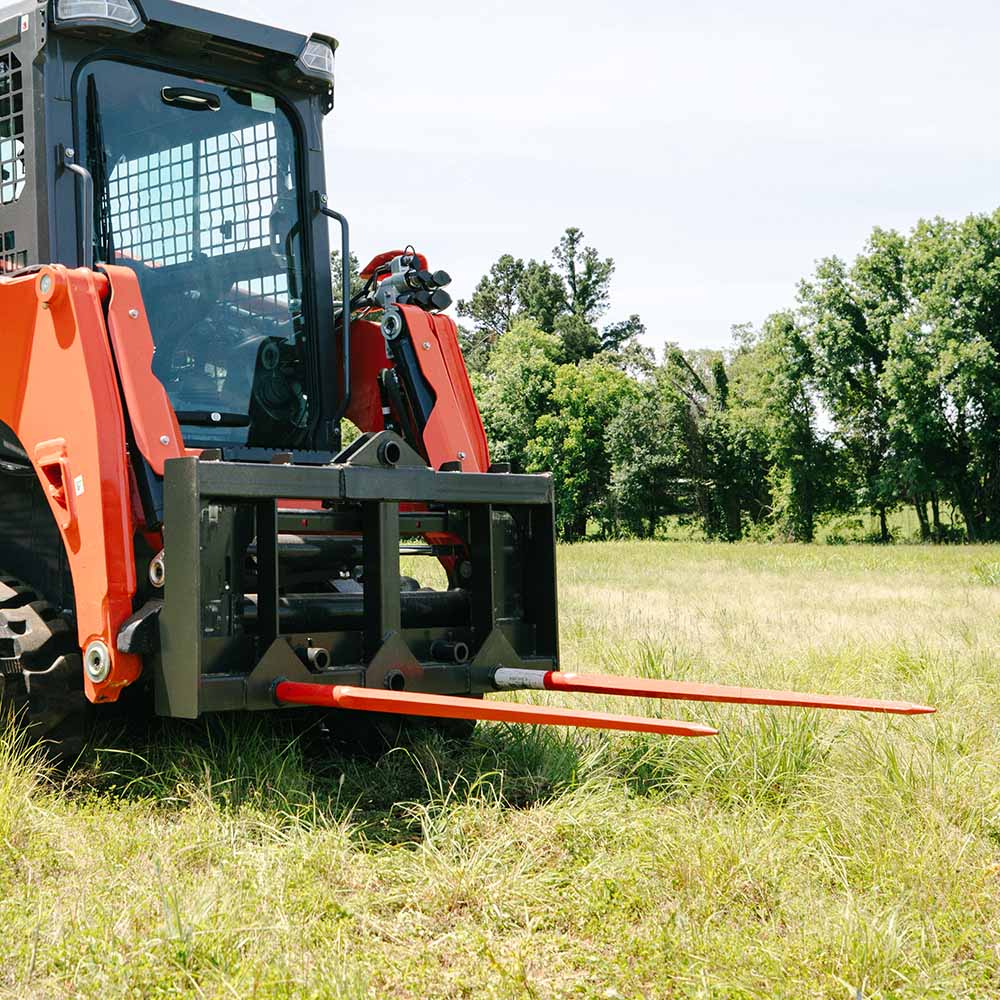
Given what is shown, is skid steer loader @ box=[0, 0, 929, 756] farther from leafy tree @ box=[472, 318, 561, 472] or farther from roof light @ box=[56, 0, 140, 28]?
leafy tree @ box=[472, 318, 561, 472]

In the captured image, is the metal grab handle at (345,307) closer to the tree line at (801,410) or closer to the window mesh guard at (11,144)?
the window mesh guard at (11,144)

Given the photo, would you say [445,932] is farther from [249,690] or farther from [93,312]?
[93,312]

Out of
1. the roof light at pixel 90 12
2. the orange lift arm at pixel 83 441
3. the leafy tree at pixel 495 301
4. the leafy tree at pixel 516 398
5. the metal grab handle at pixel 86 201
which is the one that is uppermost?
the leafy tree at pixel 495 301

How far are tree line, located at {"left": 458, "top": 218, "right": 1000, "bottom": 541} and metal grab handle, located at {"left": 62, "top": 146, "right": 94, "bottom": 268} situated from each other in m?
40.4

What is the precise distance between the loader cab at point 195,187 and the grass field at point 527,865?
5.10ft

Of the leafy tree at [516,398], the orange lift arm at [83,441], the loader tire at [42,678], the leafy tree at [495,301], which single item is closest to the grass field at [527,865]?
the loader tire at [42,678]

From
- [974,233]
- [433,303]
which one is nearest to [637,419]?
[974,233]

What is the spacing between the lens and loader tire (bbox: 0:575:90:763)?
4.57m

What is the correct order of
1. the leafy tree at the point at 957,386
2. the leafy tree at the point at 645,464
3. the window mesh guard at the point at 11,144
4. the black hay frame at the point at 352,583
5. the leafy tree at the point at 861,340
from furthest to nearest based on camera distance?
1. the leafy tree at the point at 645,464
2. the leafy tree at the point at 861,340
3. the leafy tree at the point at 957,386
4. the window mesh guard at the point at 11,144
5. the black hay frame at the point at 352,583

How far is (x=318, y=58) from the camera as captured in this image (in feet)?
19.0

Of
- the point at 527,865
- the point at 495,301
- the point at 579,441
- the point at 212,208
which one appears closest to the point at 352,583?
the point at 527,865

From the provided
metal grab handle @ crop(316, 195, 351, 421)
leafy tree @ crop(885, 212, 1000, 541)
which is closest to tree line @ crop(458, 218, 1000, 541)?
leafy tree @ crop(885, 212, 1000, 541)

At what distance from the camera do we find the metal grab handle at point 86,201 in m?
4.96

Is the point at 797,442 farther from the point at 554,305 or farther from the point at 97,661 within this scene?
the point at 97,661
